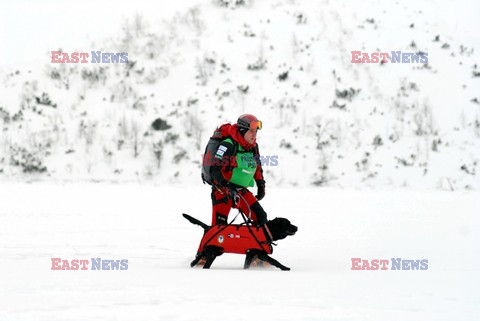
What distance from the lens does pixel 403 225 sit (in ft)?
34.7

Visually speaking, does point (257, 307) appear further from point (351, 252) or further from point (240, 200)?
point (351, 252)

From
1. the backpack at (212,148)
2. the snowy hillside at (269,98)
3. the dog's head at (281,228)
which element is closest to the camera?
the backpack at (212,148)

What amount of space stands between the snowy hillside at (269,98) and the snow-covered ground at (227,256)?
1940mm

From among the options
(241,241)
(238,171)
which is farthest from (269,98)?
(241,241)

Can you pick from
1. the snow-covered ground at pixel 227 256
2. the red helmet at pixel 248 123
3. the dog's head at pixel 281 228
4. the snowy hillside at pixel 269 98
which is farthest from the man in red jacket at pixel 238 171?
the snowy hillside at pixel 269 98

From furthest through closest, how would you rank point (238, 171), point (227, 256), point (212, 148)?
point (227, 256) < point (238, 171) < point (212, 148)

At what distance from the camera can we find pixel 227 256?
8195mm

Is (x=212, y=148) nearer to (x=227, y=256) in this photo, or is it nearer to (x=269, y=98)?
(x=227, y=256)

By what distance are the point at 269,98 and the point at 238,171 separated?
503 inches

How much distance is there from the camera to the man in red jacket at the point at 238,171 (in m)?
6.67

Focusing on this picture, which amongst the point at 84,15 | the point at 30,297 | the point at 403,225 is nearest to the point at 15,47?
the point at 84,15

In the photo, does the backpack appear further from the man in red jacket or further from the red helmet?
the red helmet

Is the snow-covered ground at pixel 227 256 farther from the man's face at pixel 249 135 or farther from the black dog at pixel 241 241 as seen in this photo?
the man's face at pixel 249 135

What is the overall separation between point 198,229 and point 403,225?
345 cm
